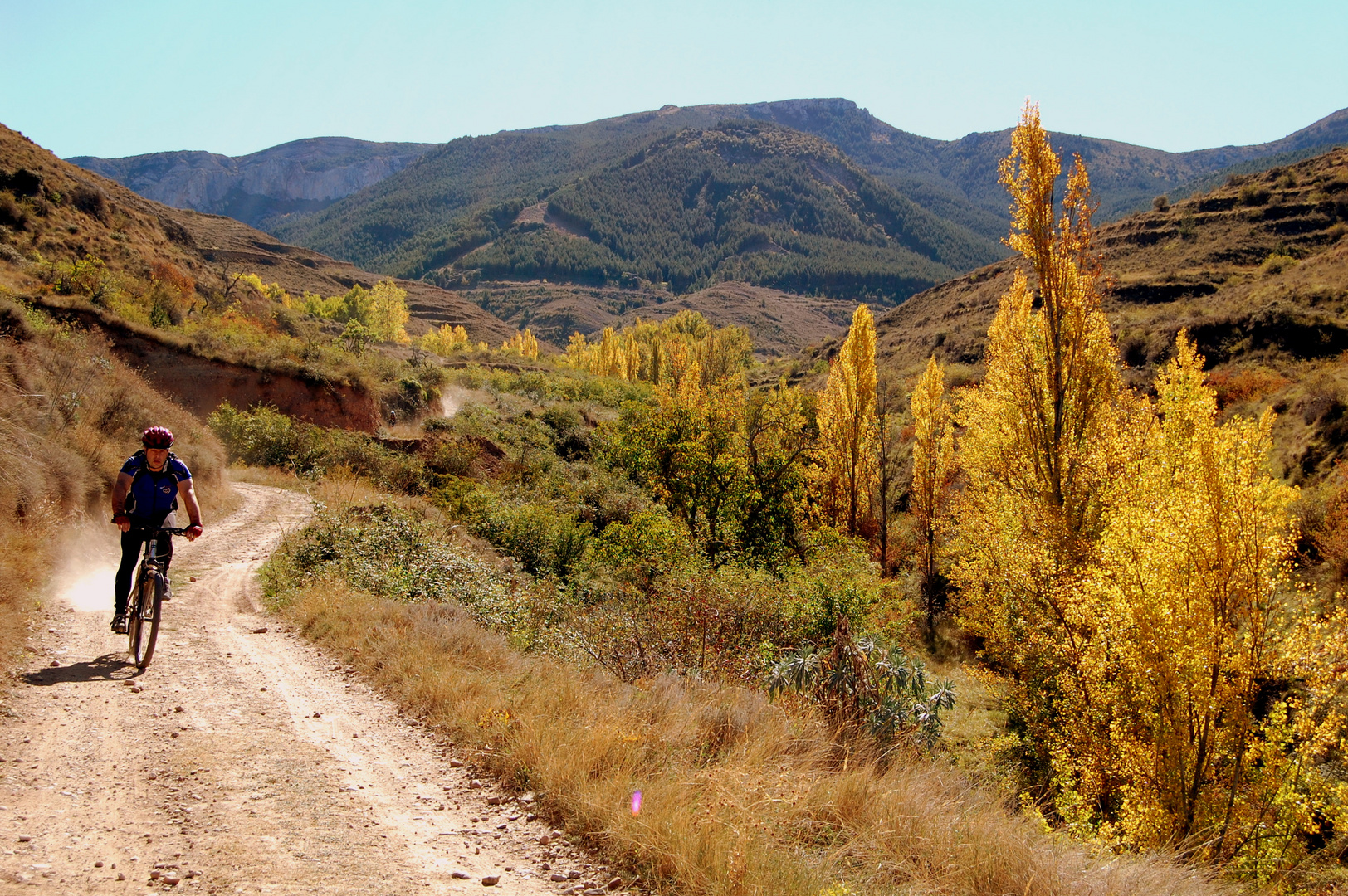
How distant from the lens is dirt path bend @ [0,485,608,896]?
350 cm

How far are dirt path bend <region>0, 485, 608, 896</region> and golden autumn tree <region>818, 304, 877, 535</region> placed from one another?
21875mm

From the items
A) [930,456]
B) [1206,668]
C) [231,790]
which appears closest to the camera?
[231,790]

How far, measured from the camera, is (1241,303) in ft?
118

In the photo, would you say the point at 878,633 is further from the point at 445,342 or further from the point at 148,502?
the point at 445,342

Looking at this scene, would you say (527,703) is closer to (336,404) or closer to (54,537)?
(54,537)

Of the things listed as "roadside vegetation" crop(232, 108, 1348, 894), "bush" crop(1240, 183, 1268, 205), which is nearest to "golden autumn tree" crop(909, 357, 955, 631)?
"roadside vegetation" crop(232, 108, 1348, 894)

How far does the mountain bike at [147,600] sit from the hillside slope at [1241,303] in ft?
90.6

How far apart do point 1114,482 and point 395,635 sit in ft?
43.2

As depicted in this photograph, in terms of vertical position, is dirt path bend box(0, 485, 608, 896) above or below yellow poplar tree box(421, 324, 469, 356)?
below

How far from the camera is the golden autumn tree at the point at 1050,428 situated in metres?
13.6

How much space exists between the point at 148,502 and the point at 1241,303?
→ 46.2 m

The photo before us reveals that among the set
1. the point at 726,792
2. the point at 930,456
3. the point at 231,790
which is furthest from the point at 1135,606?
the point at 930,456

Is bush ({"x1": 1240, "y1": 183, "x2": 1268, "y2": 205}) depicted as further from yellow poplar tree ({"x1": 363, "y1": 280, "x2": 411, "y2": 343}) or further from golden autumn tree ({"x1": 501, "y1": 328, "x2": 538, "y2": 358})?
yellow poplar tree ({"x1": 363, "y1": 280, "x2": 411, "y2": 343})

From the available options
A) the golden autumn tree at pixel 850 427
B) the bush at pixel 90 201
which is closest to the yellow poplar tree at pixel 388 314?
the bush at pixel 90 201
